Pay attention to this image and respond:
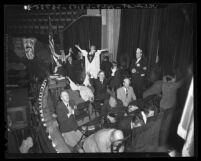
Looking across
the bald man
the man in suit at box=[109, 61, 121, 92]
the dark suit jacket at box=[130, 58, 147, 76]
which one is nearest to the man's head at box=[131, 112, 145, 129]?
the bald man

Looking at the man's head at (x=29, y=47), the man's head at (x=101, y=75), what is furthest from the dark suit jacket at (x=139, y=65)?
the man's head at (x=29, y=47)

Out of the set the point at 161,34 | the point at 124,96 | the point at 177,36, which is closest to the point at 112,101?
the point at 124,96

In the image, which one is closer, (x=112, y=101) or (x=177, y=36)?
(x=177, y=36)

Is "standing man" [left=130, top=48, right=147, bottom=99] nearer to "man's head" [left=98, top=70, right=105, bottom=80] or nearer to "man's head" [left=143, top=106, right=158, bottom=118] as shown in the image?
"man's head" [left=143, top=106, right=158, bottom=118]

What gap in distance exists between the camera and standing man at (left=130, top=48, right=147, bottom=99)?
4418 millimetres

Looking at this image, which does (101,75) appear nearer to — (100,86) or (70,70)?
(100,86)

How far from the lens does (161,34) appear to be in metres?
4.35

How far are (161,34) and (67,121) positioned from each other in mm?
1818

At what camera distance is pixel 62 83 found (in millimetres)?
4449

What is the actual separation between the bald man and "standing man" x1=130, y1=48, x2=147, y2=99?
0.64 metres

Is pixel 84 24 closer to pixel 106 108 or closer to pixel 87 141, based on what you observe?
pixel 106 108

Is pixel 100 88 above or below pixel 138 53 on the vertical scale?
below

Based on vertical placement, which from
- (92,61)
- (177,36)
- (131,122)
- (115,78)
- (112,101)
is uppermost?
(177,36)

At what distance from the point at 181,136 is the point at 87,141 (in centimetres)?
134
